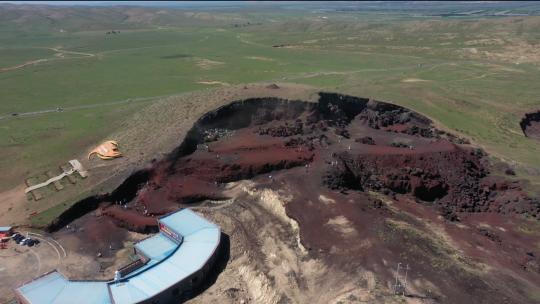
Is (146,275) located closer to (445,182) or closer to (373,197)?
(373,197)

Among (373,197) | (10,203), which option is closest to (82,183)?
(10,203)

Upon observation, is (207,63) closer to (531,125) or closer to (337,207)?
(531,125)

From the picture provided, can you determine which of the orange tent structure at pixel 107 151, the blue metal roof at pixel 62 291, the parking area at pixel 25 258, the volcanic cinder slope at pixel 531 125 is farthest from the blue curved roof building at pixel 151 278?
the volcanic cinder slope at pixel 531 125

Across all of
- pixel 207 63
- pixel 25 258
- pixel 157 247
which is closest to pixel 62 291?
pixel 157 247

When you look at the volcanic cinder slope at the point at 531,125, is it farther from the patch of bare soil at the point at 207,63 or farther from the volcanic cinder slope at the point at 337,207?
the patch of bare soil at the point at 207,63

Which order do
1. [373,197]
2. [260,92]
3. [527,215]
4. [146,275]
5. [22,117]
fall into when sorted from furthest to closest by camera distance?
[22,117]
[260,92]
[373,197]
[527,215]
[146,275]

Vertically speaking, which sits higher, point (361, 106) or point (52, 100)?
point (361, 106)
